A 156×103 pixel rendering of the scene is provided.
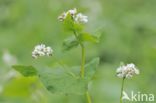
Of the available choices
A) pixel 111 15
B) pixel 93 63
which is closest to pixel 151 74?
pixel 93 63

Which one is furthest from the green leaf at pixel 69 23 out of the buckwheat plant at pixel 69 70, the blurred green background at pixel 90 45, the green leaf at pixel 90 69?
the blurred green background at pixel 90 45

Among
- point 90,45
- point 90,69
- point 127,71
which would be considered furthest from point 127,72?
point 90,45

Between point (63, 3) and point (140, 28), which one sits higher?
point (63, 3)

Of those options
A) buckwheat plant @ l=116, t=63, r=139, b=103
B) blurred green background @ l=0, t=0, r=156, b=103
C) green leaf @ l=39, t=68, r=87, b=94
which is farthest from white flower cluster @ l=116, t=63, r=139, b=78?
blurred green background @ l=0, t=0, r=156, b=103

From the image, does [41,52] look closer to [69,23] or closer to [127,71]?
[69,23]

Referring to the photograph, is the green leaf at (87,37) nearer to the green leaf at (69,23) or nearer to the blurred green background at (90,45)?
the green leaf at (69,23)

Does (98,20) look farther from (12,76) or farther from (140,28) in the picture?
(12,76)
